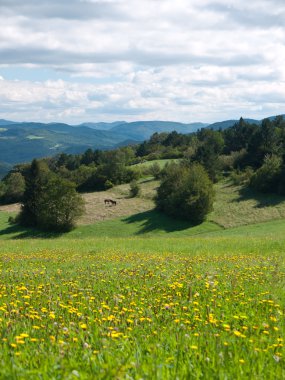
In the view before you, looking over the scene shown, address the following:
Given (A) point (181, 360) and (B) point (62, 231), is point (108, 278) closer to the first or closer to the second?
(A) point (181, 360)

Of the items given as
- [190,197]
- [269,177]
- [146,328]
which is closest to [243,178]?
[269,177]

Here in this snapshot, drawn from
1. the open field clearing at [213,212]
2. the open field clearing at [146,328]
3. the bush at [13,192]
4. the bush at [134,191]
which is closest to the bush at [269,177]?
the open field clearing at [213,212]

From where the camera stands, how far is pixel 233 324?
704cm

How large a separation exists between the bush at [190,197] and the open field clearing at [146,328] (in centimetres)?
5640

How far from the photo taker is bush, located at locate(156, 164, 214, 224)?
6812 cm

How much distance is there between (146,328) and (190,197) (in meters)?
62.2

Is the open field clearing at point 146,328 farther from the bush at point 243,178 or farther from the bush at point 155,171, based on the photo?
the bush at point 155,171

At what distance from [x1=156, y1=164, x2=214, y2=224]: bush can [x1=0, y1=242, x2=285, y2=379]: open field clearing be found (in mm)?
56402

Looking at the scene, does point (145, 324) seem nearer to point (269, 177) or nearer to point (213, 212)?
point (213, 212)

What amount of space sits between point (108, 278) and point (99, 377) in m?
7.20

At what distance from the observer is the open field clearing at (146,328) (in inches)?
187

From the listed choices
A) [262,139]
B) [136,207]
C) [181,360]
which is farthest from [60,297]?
[262,139]

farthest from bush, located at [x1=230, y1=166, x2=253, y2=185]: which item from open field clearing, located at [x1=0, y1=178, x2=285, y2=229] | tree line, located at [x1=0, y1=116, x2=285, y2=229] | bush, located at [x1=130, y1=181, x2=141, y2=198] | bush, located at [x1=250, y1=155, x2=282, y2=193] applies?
bush, located at [x1=130, y1=181, x2=141, y2=198]

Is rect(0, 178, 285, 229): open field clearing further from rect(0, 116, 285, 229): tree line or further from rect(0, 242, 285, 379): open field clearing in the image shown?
rect(0, 242, 285, 379): open field clearing
